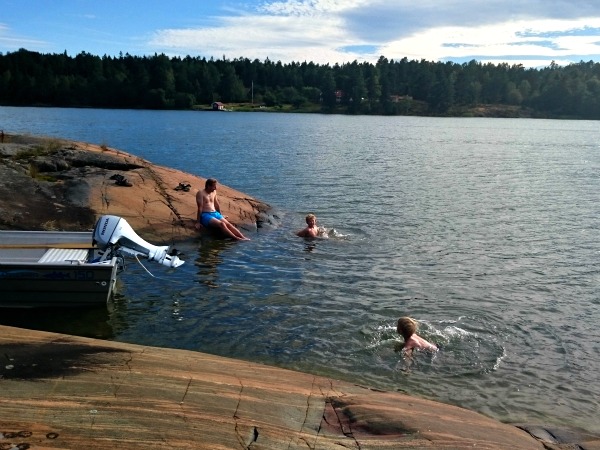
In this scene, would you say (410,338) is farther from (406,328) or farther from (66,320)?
(66,320)

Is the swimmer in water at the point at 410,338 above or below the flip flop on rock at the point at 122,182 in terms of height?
below

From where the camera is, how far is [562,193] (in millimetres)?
31500

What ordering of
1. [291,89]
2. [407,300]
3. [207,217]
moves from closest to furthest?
[407,300] < [207,217] < [291,89]

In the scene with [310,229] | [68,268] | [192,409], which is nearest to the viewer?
[192,409]

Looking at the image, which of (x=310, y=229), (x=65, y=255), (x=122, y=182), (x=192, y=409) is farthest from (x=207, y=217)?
(x=192, y=409)

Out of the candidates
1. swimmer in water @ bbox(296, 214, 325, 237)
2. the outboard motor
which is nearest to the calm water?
swimmer in water @ bbox(296, 214, 325, 237)

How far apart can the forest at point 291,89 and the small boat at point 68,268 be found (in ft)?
484

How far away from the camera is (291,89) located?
176 m

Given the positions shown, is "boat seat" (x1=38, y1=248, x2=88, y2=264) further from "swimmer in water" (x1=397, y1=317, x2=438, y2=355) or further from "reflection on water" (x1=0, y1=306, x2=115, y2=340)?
"swimmer in water" (x1=397, y1=317, x2=438, y2=355)

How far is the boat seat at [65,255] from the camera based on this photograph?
468 inches

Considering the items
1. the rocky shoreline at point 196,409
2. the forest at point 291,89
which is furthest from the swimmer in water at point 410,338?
the forest at point 291,89

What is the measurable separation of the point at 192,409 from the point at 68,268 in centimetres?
595

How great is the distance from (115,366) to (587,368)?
7.52 metres

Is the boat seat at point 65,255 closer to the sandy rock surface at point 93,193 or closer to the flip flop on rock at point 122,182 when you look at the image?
the sandy rock surface at point 93,193
